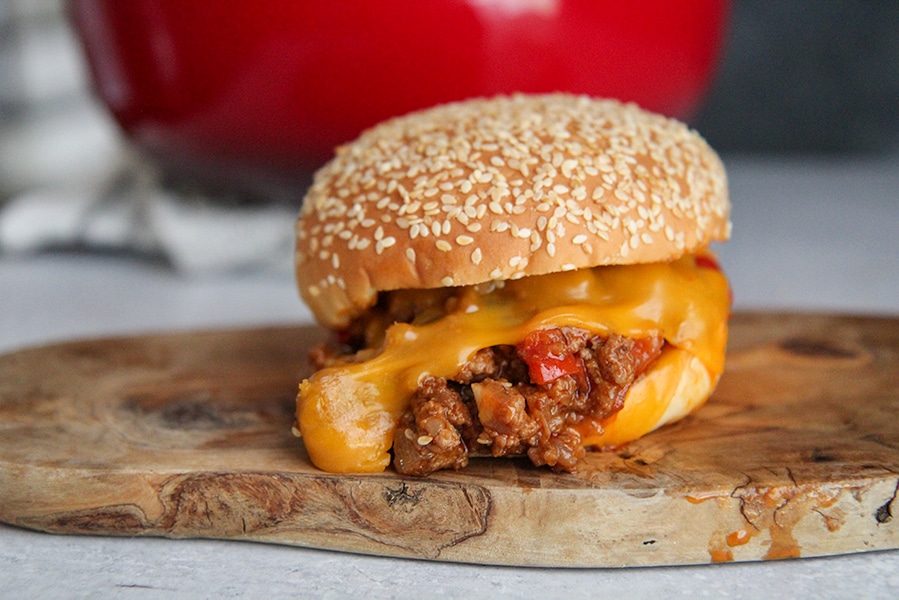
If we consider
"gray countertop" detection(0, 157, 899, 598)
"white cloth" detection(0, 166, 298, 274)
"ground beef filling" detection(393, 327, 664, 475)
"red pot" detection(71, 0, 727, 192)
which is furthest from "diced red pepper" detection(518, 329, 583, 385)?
"white cloth" detection(0, 166, 298, 274)

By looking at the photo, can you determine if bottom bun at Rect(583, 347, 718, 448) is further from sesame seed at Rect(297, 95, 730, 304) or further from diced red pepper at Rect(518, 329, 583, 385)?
sesame seed at Rect(297, 95, 730, 304)

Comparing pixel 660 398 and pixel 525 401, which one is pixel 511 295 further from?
pixel 660 398

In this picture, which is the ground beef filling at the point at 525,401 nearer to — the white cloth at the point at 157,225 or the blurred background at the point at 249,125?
the blurred background at the point at 249,125

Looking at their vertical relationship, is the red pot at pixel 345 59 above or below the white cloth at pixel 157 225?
above

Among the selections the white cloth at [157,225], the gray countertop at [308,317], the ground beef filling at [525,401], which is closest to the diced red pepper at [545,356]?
the ground beef filling at [525,401]

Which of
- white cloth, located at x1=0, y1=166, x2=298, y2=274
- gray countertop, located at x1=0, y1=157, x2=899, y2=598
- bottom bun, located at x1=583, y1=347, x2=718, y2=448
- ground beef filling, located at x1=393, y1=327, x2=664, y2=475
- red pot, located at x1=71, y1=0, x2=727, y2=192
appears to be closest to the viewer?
gray countertop, located at x1=0, y1=157, x2=899, y2=598

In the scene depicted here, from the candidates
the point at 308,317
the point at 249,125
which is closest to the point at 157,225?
the point at 249,125
